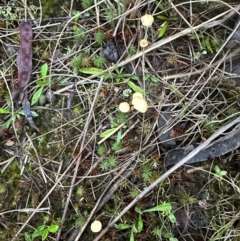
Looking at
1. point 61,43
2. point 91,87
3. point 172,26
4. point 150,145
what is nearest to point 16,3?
point 61,43

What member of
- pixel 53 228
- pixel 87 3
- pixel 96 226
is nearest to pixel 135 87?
pixel 87 3

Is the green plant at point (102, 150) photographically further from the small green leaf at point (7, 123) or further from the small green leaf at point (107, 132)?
the small green leaf at point (7, 123)

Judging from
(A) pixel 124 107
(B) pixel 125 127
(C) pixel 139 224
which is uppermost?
(A) pixel 124 107

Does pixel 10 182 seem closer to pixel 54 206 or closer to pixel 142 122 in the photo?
pixel 54 206

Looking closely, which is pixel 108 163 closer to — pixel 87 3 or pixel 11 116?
pixel 11 116

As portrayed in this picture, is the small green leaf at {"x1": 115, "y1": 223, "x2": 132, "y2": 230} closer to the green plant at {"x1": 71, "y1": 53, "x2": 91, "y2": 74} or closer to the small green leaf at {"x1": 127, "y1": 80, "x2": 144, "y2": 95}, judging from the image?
the small green leaf at {"x1": 127, "y1": 80, "x2": 144, "y2": 95}

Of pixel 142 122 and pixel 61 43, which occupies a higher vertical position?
pixel 61 43
